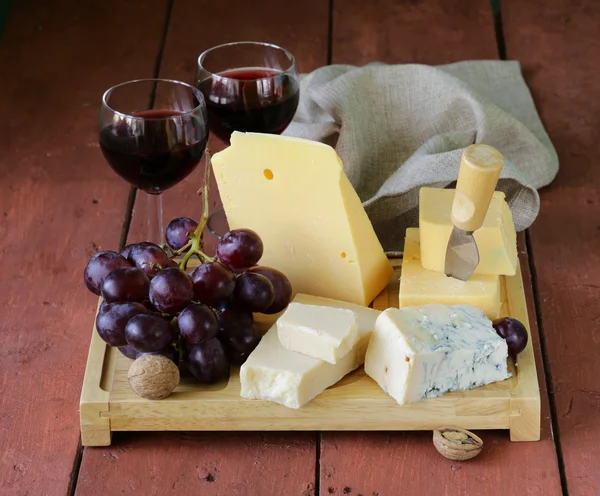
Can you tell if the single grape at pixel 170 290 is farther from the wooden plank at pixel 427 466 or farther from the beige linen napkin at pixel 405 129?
the beige linen napkin at pixel 405 129

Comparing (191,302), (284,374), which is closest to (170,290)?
(191,302)

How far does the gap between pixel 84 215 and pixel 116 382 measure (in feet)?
1.59

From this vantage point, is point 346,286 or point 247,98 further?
point 247,98

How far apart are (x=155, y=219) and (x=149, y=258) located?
27 centimetres

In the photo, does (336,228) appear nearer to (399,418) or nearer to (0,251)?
(399,418)

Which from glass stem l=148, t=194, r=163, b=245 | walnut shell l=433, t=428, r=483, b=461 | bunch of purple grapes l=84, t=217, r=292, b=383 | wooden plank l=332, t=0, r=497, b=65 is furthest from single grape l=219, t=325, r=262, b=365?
wooden plank l=332, t=0, r=497, b=65

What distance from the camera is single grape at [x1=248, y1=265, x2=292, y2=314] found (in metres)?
1.21

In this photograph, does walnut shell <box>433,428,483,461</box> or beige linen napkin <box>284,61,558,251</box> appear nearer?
walnut shell <box>433,428,483,461</box>

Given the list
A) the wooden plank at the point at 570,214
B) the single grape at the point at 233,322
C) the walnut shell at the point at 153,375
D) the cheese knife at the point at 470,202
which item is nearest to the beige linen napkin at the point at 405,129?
the wooden plank at the point at 570,214

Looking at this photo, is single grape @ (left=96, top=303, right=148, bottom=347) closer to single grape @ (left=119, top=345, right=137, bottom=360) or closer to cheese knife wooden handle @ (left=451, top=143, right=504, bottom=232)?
single grape @ (left=119, top=345, right=137, bottom=360)

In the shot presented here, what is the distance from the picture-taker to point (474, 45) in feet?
6.57

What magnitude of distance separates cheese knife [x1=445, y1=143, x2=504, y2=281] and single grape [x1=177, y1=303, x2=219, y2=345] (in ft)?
0.99

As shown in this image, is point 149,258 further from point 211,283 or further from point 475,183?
point 475,183

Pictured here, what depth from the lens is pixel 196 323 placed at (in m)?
1.10
